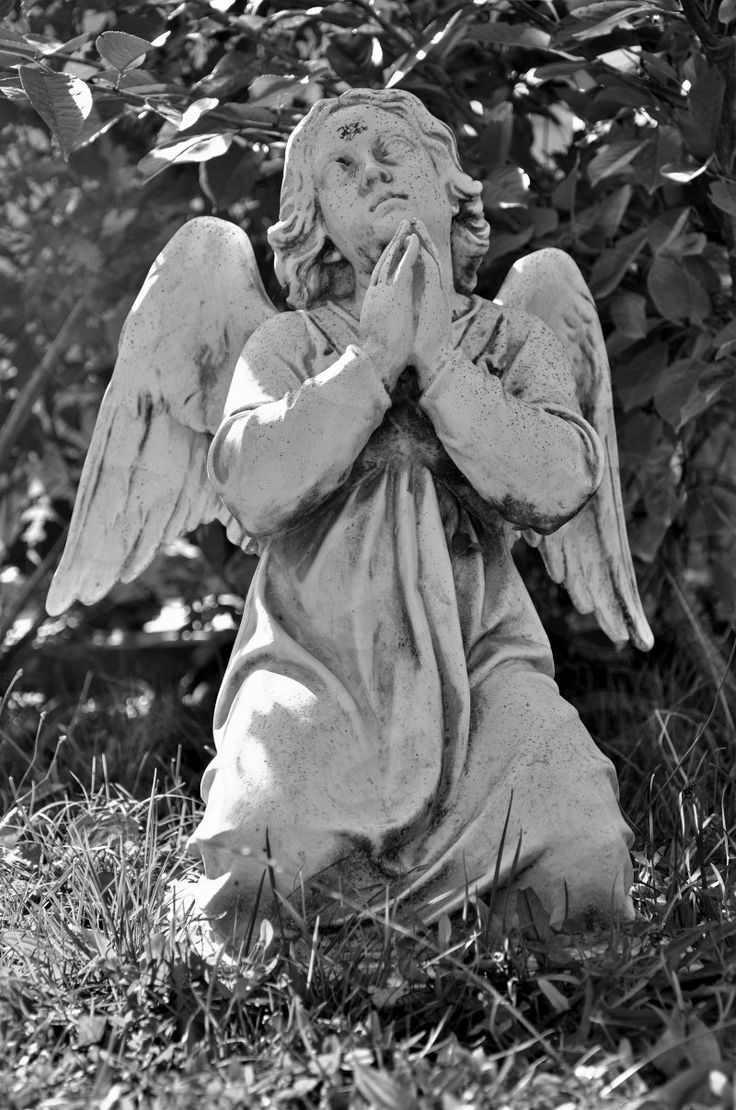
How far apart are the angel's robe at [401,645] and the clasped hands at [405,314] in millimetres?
37

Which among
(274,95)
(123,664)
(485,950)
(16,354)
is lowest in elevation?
(123,664)

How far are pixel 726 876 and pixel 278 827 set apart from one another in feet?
3.21

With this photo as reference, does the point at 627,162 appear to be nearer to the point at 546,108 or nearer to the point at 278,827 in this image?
the point at 546,108

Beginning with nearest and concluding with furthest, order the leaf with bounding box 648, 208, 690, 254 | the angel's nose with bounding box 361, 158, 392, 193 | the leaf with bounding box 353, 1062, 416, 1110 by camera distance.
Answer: the leaf with bounding box 353, 1062, 416, 1110 < the angel's nose with bounding box 361, 158, 392, 193 < the leaf with bounding box 648, 208, 690, 254

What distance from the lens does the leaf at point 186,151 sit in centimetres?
357

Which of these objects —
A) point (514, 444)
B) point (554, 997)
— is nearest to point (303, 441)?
point (514, 444)

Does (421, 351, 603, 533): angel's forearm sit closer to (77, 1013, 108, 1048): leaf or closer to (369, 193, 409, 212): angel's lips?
(369, 193, 409, 212): angel's lips

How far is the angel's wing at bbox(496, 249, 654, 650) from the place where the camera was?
Result: 3.41m

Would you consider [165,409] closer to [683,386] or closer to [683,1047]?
[683,386]

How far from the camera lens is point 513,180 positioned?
4.00 meters

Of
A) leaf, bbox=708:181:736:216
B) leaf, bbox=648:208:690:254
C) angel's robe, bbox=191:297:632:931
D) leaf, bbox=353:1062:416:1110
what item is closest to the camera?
leaf, bbox=353:1062:416:1110

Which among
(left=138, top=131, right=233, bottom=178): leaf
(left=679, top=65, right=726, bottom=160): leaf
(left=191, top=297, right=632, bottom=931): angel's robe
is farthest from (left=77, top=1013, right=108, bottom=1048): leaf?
(left=679, top=65, right=726, bottom=160): leaf

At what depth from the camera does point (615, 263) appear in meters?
4.09

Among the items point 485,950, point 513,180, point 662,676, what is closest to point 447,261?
point 513,180
